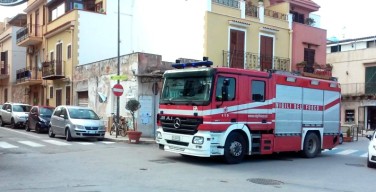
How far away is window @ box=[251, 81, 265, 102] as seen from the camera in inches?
529

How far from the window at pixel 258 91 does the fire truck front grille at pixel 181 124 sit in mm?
2223

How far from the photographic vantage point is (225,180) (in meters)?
10.0

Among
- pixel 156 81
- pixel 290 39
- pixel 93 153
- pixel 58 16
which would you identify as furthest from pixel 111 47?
pixel 93 153

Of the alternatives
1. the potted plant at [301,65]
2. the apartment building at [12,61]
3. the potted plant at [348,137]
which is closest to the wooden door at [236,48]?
the potted plant at [301,65]

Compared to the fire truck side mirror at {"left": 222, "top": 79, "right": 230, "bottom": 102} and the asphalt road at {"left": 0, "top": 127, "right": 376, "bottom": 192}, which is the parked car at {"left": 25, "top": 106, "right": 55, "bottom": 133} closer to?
the asphalt road at {"left": 0, "top": 127, "right": 376, "bottom": 192}

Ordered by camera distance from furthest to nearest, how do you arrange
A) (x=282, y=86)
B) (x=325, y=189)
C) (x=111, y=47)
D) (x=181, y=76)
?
1. (x=111, y=47)
2. (x=282, y=86)
3. (x=181, y=76)
4. (x=325, y=189)

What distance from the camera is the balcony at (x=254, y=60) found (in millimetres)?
25430

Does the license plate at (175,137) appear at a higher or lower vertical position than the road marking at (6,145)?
higher

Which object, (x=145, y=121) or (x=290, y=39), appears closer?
(x=145, y=121)

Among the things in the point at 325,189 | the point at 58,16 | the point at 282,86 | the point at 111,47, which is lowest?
the point at 325,189

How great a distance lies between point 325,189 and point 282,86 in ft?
18.2

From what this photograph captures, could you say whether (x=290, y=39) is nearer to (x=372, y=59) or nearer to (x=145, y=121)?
(x=145, y=121)

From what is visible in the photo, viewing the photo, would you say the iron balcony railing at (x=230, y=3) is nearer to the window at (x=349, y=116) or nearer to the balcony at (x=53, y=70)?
the balcony at (x=53, y=70)

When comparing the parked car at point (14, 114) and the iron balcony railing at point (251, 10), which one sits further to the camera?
the parked car at point (14, 114)
